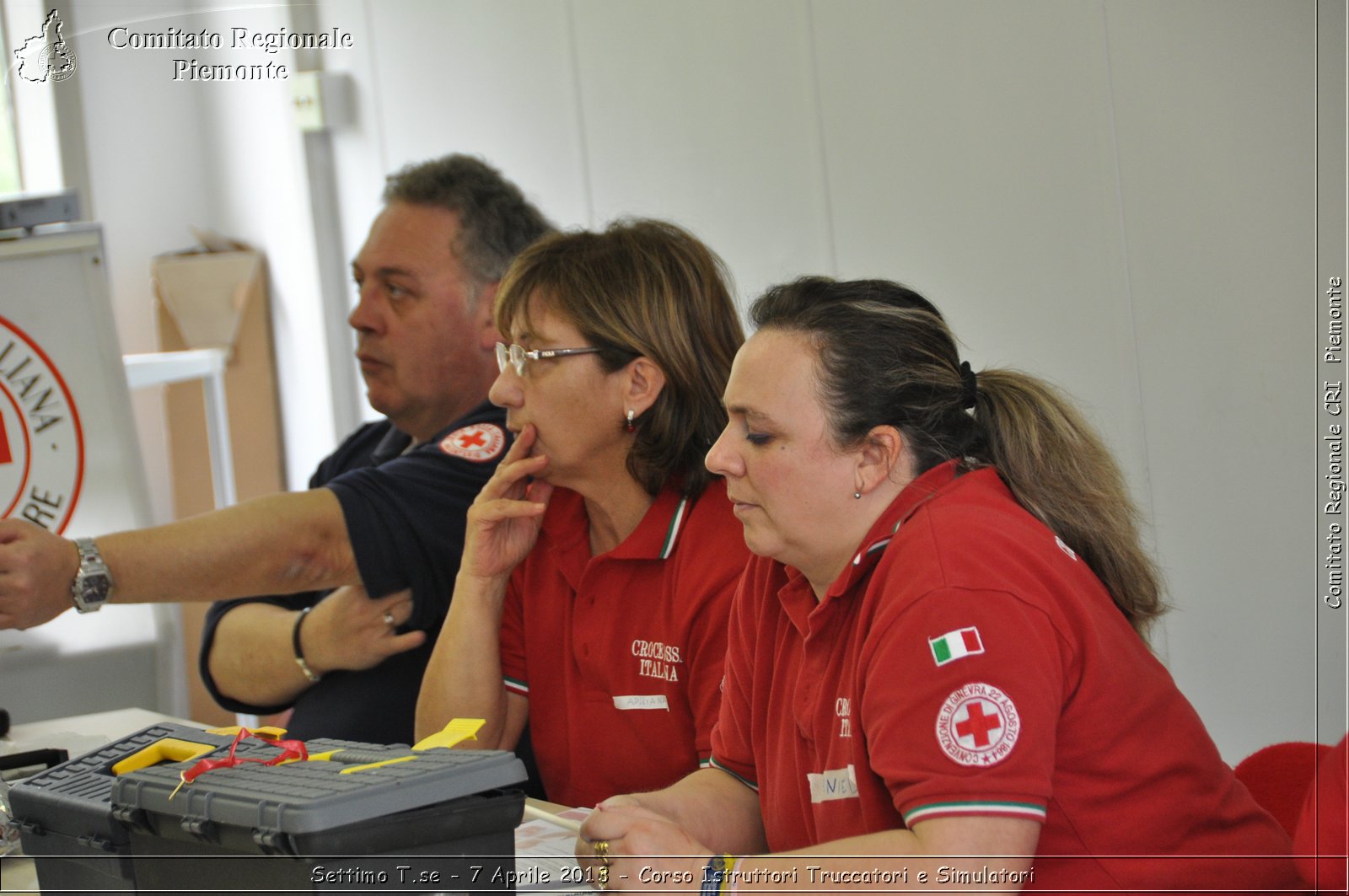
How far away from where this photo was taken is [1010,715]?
99cm

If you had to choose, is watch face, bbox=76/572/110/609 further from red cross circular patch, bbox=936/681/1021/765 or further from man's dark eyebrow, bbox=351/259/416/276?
red cross circular patch, bbox=936/681/1021/765

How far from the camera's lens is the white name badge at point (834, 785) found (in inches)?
45.1

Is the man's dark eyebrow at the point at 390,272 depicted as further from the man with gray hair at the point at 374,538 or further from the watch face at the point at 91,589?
the watch face at the point at 91,589

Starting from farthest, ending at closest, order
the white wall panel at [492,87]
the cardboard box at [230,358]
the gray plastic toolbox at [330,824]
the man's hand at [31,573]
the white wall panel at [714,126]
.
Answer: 1. the cardboard box at [230,358]
2. the white wall panel at [492,87]
3. the white wall panel at [714,126]
4. the man's hand at [31,573]
5. the gray plastic toolbox at [330,824]

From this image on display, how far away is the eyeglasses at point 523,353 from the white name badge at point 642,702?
1.51 ft

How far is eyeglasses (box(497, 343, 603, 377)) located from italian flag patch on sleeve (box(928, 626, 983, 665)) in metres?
0.80

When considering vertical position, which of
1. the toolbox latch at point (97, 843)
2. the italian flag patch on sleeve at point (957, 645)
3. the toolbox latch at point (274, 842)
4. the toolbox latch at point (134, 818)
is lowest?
the toolbox latch at point (97, 843)

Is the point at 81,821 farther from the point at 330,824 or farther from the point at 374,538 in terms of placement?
the point at 374,538

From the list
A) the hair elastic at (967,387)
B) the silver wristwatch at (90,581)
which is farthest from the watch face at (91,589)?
the hair elastic at (967,387)

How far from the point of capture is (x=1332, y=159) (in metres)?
1.55

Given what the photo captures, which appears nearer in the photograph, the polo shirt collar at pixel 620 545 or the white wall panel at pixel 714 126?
the polo shirt collar at pixel 620 545

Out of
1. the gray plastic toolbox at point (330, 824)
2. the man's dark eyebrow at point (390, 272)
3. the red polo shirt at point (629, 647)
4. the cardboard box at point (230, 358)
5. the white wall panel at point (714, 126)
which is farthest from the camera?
the cardboard box at point (230, 358)

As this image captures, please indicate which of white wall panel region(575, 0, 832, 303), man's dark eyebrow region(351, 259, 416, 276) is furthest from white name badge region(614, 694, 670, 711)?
white wall panel region(575, 0, 832, 303)

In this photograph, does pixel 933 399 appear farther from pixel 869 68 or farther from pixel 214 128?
pixel 214 128
